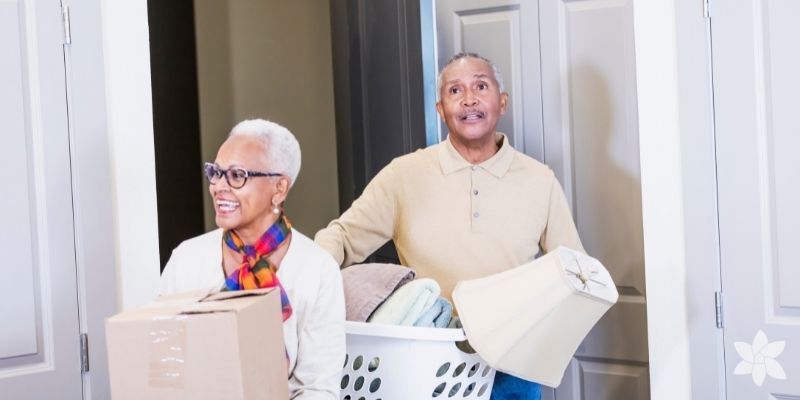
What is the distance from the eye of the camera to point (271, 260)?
5.53ft

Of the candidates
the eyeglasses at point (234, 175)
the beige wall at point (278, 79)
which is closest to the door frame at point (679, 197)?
the eyeglasses at point (234, 175)

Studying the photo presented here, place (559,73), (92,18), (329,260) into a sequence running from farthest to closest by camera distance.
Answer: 1. (559,73)
2. (92,18)
3. (329,260)

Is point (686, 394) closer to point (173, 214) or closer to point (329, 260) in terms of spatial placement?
point (329, 260)

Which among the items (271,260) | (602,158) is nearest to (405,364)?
(271,260)

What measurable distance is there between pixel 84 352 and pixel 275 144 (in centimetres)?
86

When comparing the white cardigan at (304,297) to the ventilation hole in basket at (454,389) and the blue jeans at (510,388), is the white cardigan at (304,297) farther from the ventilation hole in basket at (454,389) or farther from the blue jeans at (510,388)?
the blue jeans at (510,388)

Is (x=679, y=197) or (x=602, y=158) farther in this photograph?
(x=602, y=158)

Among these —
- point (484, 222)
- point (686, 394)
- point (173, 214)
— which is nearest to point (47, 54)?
point (484, 222)

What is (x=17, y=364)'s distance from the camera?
2.13m

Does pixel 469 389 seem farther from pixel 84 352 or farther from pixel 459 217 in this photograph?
pixel 84 352

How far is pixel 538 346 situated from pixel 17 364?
1.19m

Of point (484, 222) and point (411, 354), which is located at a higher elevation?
point (484, 222)

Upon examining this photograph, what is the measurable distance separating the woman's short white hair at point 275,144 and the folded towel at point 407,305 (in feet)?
1.08

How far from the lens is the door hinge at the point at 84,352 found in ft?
7.22
